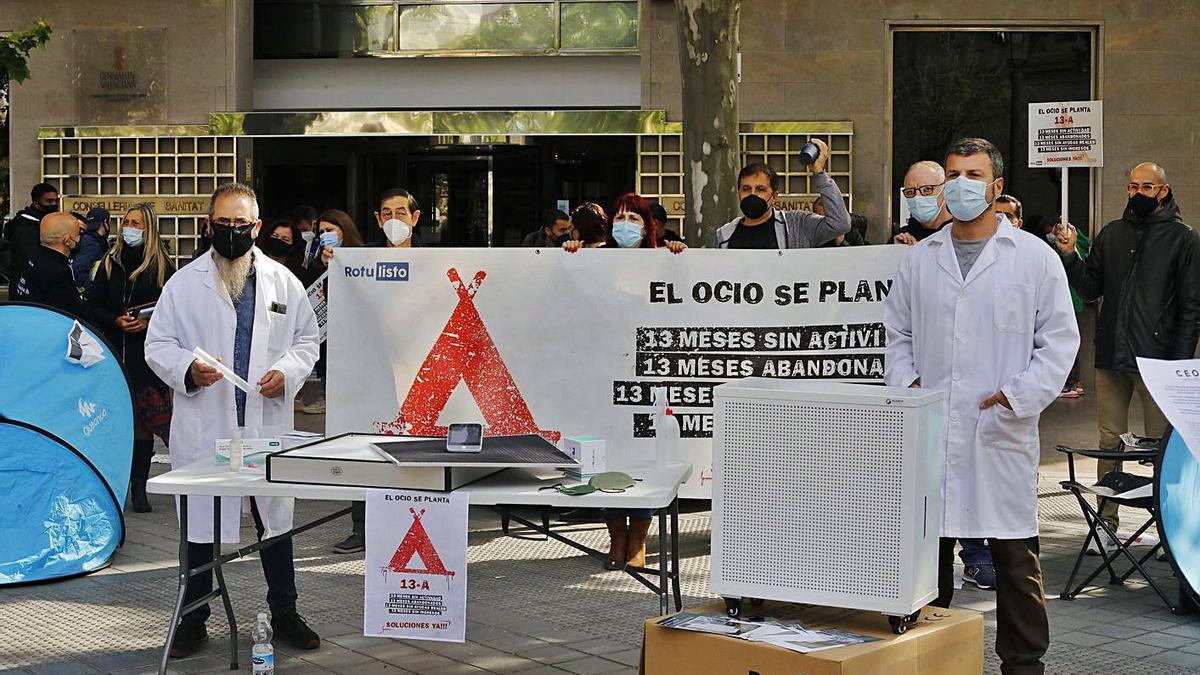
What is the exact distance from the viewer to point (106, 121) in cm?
1772

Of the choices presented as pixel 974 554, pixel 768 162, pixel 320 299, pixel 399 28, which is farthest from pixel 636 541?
pixel 399 28

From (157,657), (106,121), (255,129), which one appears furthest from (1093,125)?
(106,121)

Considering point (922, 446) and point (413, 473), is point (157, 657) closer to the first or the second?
point (413, 473)

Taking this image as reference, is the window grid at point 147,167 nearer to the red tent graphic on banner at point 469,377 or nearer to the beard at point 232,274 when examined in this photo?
the red tent graphic on banner at point 469,377

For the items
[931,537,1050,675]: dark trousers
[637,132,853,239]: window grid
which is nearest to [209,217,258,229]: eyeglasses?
[931,537,1050,675]: dark trousers

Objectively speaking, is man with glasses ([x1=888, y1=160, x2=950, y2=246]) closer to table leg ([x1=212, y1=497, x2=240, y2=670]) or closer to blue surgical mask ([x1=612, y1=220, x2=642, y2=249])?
blue surgical mask ([x1=612, y1=220, x2=642, y2=249])

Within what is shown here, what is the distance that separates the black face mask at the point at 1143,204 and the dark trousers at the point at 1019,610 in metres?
3.68

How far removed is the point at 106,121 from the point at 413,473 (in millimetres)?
13894

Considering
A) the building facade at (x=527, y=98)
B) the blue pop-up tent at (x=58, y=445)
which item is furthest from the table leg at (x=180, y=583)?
the building facade at (x=527, y=98)

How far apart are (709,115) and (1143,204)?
3.23 meters

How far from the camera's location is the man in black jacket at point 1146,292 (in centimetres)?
847

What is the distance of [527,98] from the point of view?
17969 mm

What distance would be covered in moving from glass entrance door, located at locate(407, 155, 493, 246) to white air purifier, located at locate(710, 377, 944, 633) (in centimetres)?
1424

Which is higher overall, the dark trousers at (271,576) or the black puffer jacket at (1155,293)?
the black puffer jacket at (1155,293)
